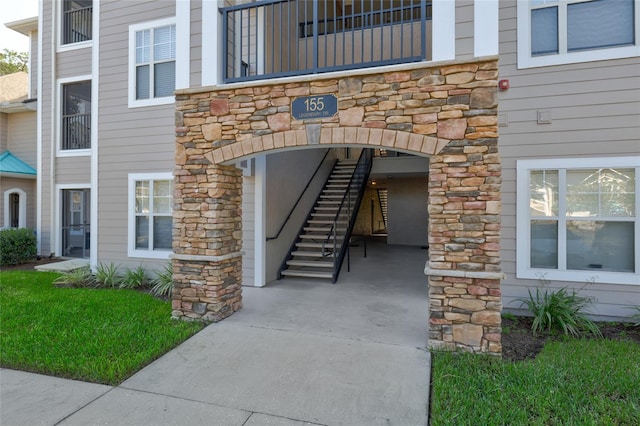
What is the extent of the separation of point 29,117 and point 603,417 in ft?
48.9

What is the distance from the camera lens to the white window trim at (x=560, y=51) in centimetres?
465

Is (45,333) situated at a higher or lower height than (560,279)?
lower

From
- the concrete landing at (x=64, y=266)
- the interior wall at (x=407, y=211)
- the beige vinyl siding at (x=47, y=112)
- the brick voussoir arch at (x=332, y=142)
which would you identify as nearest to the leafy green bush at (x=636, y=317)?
the brick voussoir arch at (x=332, y=142)

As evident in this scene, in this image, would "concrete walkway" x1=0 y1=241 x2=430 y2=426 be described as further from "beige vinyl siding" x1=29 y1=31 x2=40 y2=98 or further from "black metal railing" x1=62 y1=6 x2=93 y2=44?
"beige vinyl siding" x1=29 y1=31 x2=40 y2=98

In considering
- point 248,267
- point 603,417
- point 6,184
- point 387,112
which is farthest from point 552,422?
point 6,184

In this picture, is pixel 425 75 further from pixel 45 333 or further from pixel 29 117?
pixel 29 117

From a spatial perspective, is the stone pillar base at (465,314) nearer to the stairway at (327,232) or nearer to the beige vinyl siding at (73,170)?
the stairway at (327,232)

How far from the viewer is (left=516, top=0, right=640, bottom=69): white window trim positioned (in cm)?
465

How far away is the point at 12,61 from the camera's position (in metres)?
19.4

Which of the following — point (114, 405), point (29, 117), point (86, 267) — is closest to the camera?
point (114, 405)

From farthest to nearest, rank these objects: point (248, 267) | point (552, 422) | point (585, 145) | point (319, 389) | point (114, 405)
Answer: point (248, 267) < point (585, 145) < point (319, 389) < point (114, 405) < point (552, 422)

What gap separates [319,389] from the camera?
3195 mm

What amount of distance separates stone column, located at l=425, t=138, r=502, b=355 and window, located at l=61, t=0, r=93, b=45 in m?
10.7

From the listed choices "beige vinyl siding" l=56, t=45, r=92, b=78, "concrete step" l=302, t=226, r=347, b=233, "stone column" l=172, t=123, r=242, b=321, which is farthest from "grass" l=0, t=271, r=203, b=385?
"beige vinyl siding" l=56, t=45, r=92, b=78
